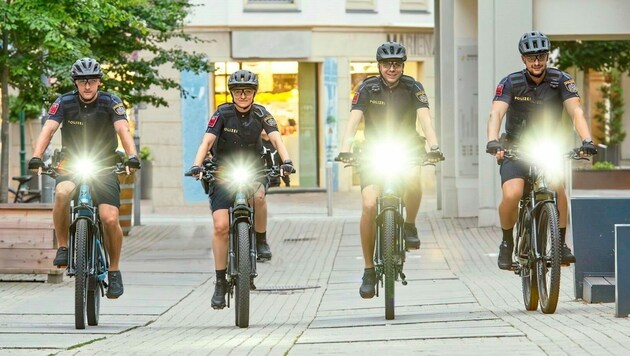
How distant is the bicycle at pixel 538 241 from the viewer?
431 inches

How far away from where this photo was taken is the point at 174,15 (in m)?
22.6

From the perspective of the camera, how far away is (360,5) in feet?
121

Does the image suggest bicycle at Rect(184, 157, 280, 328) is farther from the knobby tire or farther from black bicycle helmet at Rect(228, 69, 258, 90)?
the knobby tire

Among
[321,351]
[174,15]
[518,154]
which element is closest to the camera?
[321,351]

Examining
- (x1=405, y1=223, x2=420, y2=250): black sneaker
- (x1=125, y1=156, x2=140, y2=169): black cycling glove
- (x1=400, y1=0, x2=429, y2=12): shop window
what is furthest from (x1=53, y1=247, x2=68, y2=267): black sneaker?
(x1=400, y1=0, x2=429, y2=12): shop window

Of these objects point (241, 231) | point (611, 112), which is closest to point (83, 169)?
point (241, 231)

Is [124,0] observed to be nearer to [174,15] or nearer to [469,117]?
[174,15]

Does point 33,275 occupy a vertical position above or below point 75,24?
below

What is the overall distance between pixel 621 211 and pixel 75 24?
8.39 meters

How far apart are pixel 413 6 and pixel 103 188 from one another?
26.5m

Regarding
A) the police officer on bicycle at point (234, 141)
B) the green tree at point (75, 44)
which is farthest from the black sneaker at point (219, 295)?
the green tree at point (75, 44)

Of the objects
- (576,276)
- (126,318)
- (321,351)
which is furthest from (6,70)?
(321,351)

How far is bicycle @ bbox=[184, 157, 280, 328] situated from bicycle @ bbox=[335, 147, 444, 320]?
2.46 ft

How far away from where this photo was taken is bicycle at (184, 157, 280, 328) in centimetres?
1127
